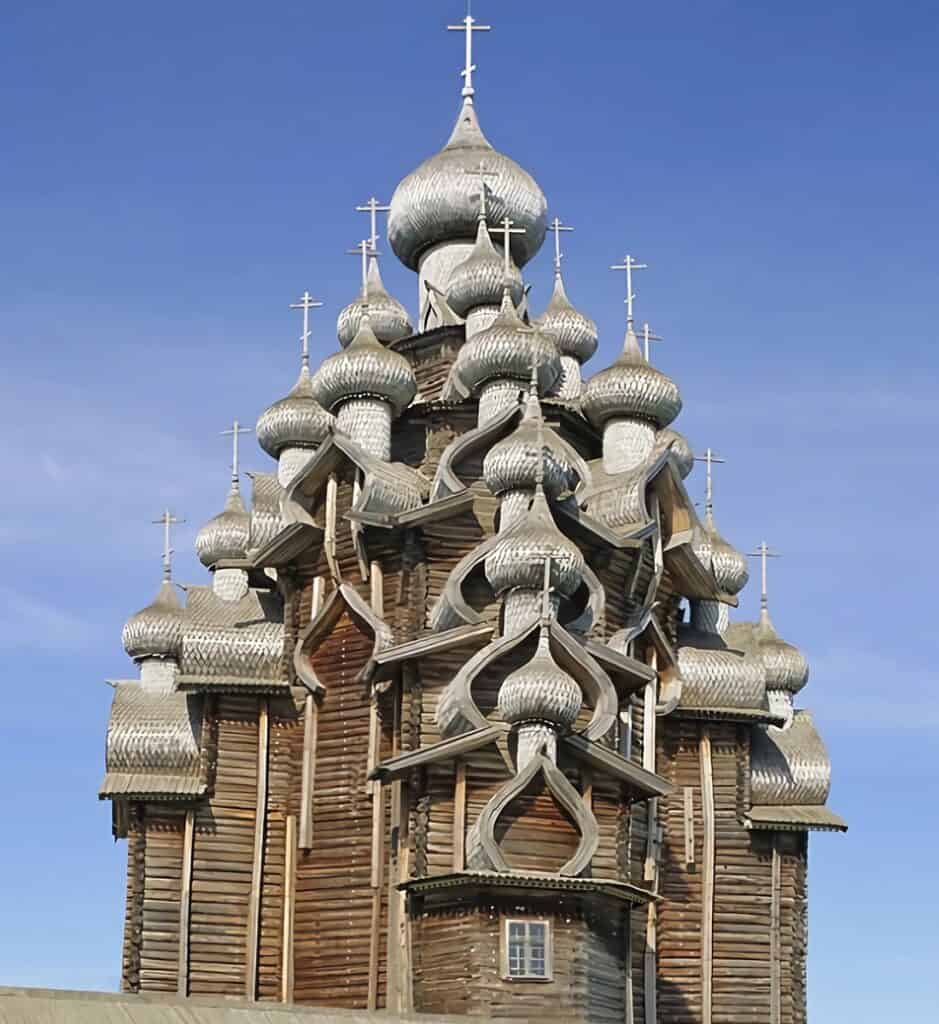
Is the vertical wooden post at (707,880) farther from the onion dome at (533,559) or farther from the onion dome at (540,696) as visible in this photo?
the onion dome at (540,696)

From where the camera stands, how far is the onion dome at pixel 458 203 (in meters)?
24.9

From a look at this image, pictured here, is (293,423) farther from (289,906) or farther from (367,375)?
(289,906)

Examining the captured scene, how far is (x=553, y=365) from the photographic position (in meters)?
20.8

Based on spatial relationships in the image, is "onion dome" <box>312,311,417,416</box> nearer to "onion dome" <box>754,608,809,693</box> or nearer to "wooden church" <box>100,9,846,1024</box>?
"wooden church" <box>100,9,846,1024</box>

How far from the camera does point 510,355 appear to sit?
2059 cm

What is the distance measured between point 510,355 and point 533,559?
11.4ft

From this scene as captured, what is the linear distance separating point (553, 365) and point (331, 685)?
419 cm

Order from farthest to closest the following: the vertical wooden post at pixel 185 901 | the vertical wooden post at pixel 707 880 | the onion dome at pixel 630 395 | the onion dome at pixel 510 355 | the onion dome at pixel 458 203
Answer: the onion dome at pixel 458 203, the onion dome at pixel 630 395, the vertical wooden post at pixel 707 880, the onion dome at pixel 510 355, the vertical wooden post at pixel 185 901

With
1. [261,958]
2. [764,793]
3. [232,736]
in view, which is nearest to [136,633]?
[232,736]

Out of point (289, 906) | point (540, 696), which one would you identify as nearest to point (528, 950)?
point (540, 696)

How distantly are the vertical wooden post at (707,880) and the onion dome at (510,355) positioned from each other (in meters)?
4.71

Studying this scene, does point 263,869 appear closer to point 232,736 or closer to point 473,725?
point 232,736

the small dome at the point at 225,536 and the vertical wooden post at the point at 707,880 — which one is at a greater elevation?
the small dome at the point at 225,536

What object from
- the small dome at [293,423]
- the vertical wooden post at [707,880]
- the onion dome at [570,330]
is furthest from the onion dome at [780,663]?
the small dome at [293,423]
